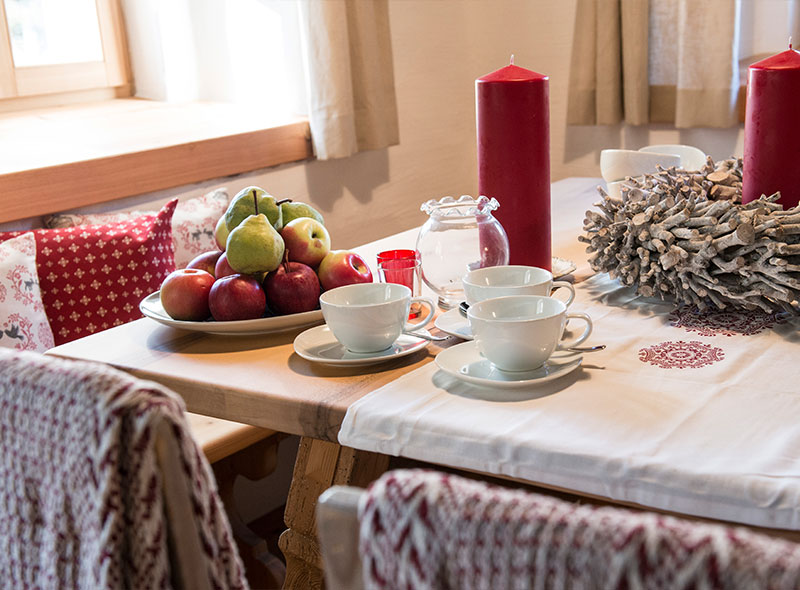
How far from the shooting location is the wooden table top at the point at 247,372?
95 cm

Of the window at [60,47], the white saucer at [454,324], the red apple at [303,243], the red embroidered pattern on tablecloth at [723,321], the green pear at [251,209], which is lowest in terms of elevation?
the red embroidered pattern on tablecloth at [723,321]

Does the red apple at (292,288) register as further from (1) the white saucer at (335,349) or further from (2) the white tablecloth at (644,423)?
(2) the white tablecloth at (644,423)

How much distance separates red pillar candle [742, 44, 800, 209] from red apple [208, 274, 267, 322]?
0.64m

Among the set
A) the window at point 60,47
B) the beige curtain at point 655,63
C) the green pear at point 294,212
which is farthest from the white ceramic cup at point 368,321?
the window at point 60,47

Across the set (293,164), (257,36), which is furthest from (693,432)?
(257,36)

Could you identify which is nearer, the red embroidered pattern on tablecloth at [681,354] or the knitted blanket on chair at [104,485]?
the knitted blanket on chair at [104,485]

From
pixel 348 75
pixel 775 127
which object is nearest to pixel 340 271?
pixel 775 127

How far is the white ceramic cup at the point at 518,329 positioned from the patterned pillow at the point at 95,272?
1.02m

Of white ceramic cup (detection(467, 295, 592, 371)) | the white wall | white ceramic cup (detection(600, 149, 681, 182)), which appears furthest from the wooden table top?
the white wall

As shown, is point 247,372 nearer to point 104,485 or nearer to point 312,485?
point 312,485

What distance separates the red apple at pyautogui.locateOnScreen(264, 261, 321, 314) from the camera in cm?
118

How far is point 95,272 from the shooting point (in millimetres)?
1787

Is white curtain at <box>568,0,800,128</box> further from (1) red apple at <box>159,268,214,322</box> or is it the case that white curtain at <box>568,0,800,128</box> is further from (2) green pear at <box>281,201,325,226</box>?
(1) red apple at <box>159,268,214,322</box>

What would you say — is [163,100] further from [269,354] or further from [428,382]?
[428,382]
